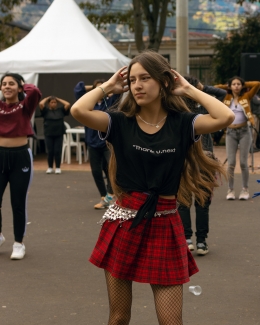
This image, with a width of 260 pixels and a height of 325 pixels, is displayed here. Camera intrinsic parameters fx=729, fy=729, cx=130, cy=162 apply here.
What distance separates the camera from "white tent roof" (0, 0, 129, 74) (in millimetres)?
17234

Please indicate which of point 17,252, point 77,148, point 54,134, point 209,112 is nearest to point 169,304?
point 209,112

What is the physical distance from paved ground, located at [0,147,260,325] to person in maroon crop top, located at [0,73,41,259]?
65 cm

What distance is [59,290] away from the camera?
20.5 ft

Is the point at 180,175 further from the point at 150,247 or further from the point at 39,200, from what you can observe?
the point at 39,200

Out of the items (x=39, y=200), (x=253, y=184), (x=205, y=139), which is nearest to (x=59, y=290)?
(x=205, y=139)

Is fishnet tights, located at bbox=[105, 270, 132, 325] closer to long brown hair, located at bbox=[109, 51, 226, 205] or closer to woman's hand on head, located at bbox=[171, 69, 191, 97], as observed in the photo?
long brown hair, located at bbox=[109, 51, 226, 205]

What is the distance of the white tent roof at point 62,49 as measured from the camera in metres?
17.2

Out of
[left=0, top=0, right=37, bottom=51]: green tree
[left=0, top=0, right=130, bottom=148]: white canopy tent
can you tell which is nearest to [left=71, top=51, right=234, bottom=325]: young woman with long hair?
[left=0, top=0, right=130, bottom=148]: white canopy tent

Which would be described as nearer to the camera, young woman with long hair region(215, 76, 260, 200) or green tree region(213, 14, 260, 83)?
young woman with long hair region(215, 76, 260, 200)

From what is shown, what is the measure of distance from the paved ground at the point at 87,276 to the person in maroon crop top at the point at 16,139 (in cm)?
65

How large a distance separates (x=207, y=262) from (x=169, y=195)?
338 centimetres

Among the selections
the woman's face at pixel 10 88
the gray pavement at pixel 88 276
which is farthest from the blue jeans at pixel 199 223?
the woman's face at pixel 10 88

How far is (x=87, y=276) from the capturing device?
673 centimetres

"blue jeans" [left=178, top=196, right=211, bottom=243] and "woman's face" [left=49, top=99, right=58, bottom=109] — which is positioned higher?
"blue jeans" [left=178, top=196, right=211, bottom=243]
